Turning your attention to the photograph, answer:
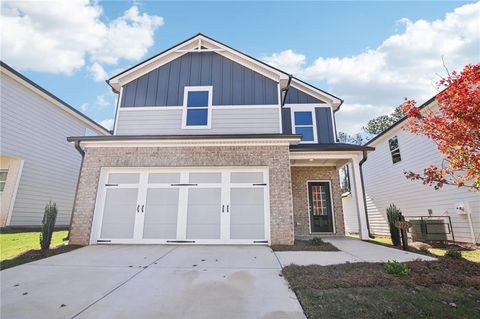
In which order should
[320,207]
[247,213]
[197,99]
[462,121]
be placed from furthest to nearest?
[320,207]
[197,99]
[247,213]
[462,121]

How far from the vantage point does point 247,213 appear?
7.34 meters

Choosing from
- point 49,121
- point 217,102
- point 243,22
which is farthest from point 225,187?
point 49,121

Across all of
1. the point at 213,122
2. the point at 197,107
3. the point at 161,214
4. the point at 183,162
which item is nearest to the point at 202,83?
the point at 197,107

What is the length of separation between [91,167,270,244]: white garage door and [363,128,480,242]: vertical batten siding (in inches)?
286

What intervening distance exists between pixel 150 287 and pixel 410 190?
1187 centimetres

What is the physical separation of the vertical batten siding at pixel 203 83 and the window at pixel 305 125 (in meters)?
2.30

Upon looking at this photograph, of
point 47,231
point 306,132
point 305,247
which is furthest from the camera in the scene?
point 306,132

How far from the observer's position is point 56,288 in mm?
3725

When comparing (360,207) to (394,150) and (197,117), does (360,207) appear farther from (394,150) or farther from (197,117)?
(197,117)

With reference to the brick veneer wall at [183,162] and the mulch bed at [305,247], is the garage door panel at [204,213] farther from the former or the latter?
the mulch bed at [305,247]

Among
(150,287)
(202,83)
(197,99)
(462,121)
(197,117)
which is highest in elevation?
(202,83)

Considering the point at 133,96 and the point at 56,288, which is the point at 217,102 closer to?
the point at 133,96

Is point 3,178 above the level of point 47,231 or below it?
above

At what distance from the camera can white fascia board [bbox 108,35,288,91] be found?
30.6ft
